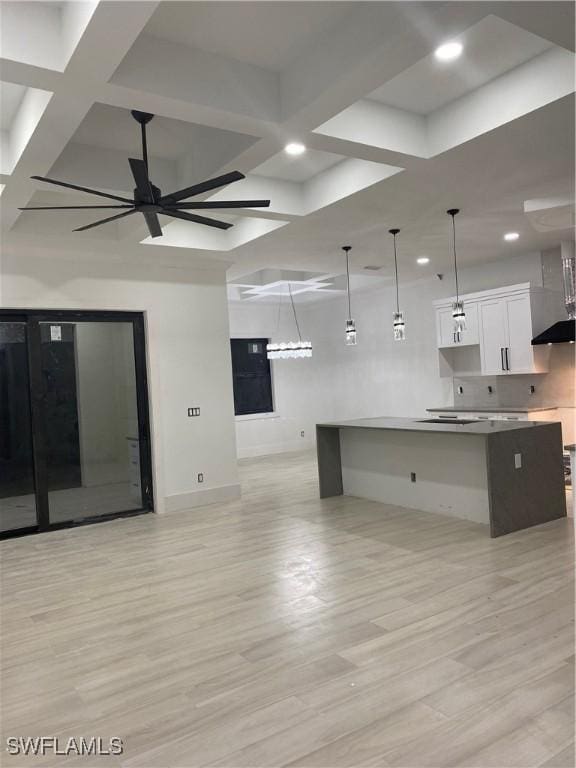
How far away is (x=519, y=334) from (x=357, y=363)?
3916mm

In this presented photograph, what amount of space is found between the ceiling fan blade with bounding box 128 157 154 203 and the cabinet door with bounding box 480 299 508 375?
556 cm

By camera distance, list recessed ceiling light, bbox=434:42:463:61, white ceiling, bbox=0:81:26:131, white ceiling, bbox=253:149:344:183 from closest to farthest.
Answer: recessed ceiling light, bbox=434:42:463:61
white ceiling, bbox=0:81:26:131
white ceiling, bbox=253:149:344:183

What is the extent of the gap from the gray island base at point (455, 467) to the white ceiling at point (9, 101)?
4.19 meters

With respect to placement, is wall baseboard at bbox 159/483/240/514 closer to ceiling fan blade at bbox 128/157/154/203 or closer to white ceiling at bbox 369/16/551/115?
ceiling fan blade at bbox 128/157/154/203

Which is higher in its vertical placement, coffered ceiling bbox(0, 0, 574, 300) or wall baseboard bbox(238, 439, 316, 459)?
coffered ceiling bbox(0, 0, 574, 300)

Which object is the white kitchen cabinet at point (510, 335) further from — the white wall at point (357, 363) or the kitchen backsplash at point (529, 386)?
the white wall at point (357, 363)

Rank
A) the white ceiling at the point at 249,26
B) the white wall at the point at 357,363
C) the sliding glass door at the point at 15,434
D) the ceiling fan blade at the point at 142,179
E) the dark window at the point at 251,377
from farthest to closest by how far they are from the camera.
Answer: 1. the dark window at the point at 251,377
2. the white wall at the point at 357,363
3. the sliding glass door at the point at 15,434
4. the ceiling fan blade at the point at 142,179
5. the white ceiling at the point at 249,26

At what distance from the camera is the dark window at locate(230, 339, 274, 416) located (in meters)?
11.0

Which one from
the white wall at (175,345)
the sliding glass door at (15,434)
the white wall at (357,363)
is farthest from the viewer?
the white wall at (357,363)

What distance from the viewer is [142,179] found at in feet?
10.9

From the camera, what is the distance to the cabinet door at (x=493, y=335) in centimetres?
758

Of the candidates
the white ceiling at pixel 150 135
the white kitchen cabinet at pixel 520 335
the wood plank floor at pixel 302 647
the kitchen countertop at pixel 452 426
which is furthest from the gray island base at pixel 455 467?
the white ceiling at pixel 150 135

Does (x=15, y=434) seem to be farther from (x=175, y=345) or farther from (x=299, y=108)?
(x=299, y=108)

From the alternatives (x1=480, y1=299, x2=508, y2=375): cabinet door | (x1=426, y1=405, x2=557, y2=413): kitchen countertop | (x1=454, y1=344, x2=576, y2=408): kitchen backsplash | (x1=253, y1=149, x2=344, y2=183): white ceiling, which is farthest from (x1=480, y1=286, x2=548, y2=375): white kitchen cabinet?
(x1=253, y1=149, x2=344, y2=183): white ceiling
